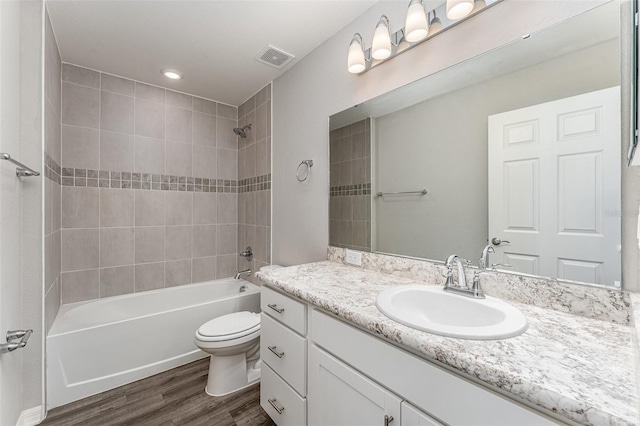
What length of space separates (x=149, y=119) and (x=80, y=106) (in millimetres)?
496

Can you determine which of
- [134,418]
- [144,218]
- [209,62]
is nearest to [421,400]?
[134,418]

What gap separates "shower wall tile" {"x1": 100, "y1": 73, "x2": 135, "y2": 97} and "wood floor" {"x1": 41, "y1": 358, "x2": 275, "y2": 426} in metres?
2.43

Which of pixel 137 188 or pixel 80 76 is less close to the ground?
pixel 80 76

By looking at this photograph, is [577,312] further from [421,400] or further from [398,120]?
[398,120]

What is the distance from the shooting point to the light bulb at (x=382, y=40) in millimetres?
1384

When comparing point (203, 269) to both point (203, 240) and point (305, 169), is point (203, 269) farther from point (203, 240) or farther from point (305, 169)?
point (305, 169)

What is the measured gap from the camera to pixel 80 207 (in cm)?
227

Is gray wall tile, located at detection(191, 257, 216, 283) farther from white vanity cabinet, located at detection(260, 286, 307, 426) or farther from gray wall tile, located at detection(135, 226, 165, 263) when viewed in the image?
white vanity cabinet, located at detection(260, 286, 307, 426)

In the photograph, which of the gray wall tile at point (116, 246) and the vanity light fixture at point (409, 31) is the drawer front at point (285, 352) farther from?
the gray wall tile at point (116, 246)

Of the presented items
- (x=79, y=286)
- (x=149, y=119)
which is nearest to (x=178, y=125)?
(x=149, y=119)

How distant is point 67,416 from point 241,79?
2.72 meters

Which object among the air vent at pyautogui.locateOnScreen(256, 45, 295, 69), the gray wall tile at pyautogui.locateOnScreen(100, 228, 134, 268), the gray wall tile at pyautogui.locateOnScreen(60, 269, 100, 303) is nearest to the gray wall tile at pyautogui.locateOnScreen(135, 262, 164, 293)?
the gray wall tile at pyautogui.locateOnScreen(100, 228, 134, 268)

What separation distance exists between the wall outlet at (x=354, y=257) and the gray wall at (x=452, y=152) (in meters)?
0.14

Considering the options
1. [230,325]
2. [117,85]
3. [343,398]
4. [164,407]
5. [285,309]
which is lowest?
[164,407]
